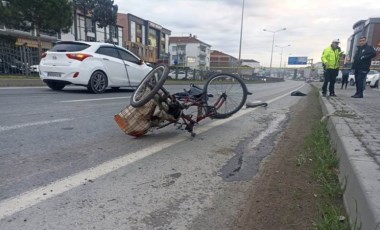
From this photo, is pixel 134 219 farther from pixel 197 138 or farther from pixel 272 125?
pixel 272 125

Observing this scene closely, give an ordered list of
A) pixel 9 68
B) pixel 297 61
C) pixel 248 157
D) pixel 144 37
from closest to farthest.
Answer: pixel 248 157 < pixel 9 68 < pixel 144 37 < pixel 297 61

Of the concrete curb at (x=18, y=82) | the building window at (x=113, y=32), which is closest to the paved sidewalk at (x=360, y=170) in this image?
the concrete curb at (x=18, y=82)

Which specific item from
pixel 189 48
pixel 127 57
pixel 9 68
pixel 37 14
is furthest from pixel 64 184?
pixel 189 48

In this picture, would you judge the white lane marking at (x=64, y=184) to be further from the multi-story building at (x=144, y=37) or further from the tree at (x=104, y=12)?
the multi-story building at (x=144, y=37)

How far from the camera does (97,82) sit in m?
9.73

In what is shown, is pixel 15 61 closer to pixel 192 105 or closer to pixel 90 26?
pixel 192 105

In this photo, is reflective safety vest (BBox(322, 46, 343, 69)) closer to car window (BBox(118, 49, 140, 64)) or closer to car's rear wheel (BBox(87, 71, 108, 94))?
car window (BBox(118, 49, 140, 64))

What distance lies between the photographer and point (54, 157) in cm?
330

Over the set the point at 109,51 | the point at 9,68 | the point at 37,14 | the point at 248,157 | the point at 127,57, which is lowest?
the point at 248,157

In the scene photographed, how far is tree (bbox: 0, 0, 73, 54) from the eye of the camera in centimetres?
2212

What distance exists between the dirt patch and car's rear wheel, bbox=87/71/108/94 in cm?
699

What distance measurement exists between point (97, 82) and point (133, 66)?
1.43 m

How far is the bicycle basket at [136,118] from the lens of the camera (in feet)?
13.4

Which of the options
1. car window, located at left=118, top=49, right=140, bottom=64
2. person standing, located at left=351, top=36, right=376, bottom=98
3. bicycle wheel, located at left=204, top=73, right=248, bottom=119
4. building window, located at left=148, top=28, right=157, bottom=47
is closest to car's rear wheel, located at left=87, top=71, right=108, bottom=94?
car window, located at left=118, top=49, right=140, bottom=64
